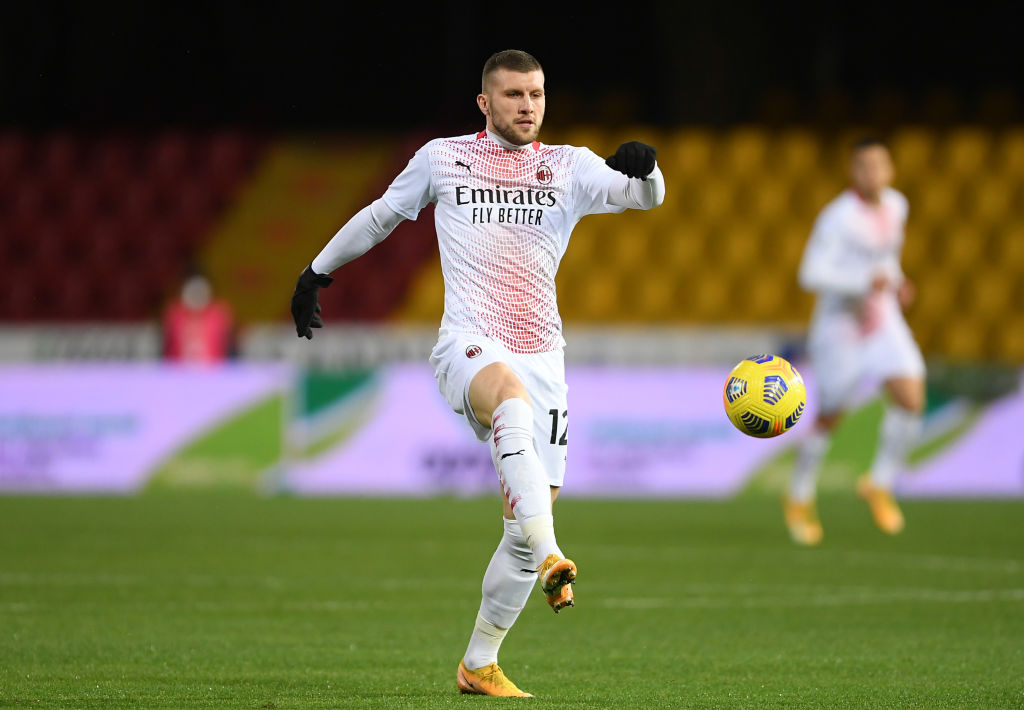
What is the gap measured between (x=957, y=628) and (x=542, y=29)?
724 inches

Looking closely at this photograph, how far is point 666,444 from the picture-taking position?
15.4m

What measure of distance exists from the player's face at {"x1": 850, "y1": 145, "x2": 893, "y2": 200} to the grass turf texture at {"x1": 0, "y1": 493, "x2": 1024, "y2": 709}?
2.40m

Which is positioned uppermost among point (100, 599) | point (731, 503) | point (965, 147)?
point (965, 147)

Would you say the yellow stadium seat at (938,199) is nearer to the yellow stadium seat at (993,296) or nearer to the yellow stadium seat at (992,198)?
the yellow stadium seat at (992,198)

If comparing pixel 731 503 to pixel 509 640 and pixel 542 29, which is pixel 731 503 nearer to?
pixel 509 640

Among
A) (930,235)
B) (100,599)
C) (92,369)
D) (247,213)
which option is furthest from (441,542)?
(247,213)

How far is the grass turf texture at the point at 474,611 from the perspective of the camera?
18.2 feet

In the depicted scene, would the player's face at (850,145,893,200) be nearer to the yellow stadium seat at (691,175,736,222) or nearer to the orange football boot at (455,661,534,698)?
the orange football boot at (455,661,534,698)

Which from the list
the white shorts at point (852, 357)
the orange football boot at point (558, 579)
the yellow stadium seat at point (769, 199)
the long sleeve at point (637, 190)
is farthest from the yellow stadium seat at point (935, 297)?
the orange football boot at point (558, 579)

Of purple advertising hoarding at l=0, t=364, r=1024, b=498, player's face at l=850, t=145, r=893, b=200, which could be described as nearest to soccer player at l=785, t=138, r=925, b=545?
player's face at l=850, t=145, r=893, b=200

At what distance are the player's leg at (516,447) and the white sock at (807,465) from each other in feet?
20.7

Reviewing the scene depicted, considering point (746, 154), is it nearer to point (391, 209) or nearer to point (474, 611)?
point (474, 611)

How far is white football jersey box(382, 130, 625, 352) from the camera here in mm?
5586

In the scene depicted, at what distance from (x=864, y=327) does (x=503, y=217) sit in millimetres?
6453
